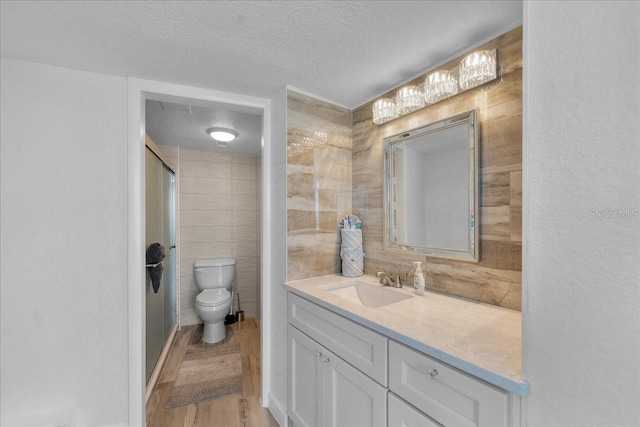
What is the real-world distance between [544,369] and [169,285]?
10.1ft

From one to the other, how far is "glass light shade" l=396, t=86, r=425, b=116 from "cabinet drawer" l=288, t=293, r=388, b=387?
47.4 inches

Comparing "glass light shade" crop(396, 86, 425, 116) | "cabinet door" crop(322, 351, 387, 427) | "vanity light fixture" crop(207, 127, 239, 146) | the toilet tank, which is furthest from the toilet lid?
"glass light shade" crop(396, 86, 425, 116)

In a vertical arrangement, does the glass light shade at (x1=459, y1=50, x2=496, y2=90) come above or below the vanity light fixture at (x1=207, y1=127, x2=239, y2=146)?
below

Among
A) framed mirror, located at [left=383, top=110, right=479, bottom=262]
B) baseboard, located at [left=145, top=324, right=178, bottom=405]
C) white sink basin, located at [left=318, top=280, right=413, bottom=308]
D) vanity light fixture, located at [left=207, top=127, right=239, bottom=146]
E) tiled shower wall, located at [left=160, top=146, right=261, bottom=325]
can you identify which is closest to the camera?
framed mirror, located at [left=383, top=110, right=479, bottom=262]

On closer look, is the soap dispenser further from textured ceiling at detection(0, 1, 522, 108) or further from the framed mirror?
textured ceiling at detection(0, 1, 522, 108)

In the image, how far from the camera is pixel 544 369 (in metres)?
0.63

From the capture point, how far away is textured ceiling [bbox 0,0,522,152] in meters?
1.06

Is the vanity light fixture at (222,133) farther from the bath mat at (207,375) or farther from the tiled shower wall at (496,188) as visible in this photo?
the bath mat at (207,375)

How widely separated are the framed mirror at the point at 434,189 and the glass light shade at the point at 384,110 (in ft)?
0.41

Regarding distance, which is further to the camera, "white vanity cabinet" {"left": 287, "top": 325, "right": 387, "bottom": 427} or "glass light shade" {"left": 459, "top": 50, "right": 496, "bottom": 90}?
"glass light shade" {"left": 459, "top": 50, "right": 496, "bottom": 90}

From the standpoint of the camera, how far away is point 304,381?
1487mm

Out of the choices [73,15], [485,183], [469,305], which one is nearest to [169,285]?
[73,15]

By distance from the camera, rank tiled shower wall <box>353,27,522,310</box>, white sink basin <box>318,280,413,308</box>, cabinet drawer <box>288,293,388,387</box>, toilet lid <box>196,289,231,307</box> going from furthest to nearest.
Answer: toilet lid <box>196,289,231,307</box>, white sink basin <box>318,280,413,308</box>, tiled shower wall <box>353,27,522,310</box>, cabinet drawer <box>288,293,388,387</box>

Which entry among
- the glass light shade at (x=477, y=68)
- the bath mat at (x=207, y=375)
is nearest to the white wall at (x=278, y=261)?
the bath mat at (x=207, y=375)
